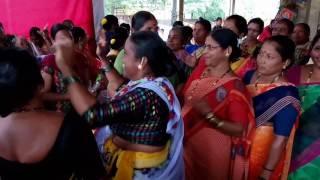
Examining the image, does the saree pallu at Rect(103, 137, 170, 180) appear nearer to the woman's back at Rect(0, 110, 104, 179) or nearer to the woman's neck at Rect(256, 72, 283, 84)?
the woman's back at Rect(0, 110, 104, 179)

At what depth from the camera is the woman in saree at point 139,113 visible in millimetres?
1259

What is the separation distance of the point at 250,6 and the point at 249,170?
7.27 metres

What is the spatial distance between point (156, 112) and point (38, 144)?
1.42 feet

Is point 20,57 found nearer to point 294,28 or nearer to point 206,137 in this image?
point 206,137

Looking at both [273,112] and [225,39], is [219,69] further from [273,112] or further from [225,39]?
[273,112]

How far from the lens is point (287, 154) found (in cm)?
188

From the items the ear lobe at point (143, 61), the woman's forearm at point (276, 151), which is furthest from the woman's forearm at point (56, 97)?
the woman's forearm at point (276, 151)

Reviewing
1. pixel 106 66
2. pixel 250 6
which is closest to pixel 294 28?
pixel 106 66

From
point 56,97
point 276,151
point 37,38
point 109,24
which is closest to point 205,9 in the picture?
point 37,38

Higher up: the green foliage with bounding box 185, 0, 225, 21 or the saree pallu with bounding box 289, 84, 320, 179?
the green foliage with bounding box 185, 0, 225, 21

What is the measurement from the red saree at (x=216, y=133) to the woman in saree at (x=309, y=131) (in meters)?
0.34

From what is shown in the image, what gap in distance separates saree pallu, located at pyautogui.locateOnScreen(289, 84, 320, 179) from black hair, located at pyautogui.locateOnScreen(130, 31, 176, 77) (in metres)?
0.95

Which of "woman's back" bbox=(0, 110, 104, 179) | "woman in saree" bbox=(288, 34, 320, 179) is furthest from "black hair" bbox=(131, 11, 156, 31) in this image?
"woman's back" bbox=(0, 110, 104, 179)

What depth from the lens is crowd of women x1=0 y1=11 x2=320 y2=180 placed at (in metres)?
1.09
